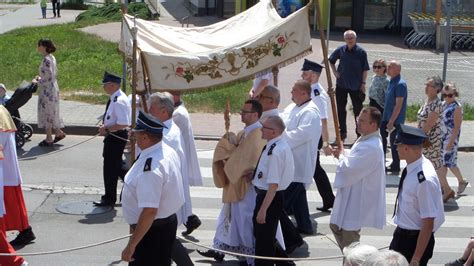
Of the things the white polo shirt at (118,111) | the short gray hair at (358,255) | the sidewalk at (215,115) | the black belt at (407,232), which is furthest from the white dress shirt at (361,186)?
the sidewalk at (215,115)

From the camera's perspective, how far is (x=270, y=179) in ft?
27.9

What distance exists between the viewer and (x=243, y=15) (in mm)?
10789

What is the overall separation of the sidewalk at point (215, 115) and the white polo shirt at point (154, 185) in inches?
360

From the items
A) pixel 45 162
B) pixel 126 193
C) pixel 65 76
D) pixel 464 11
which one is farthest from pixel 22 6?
pixel 126 193

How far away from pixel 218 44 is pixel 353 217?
2498 mm

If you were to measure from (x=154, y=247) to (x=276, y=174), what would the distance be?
5.52 ft

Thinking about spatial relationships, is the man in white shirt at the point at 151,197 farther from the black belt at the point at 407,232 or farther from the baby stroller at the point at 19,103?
the baby stroller at the point at 19,103

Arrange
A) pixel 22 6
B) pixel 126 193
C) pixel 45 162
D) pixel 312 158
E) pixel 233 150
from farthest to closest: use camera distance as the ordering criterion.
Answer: pixel 22 6, pixel 45 162, pixel 312 158, pixel 233 150, pixel 126 193

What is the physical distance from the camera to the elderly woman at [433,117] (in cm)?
1170

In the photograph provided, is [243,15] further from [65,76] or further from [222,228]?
[65,76]

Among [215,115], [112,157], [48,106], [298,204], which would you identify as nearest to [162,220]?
[298,204]

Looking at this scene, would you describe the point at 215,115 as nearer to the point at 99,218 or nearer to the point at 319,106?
the point at 319,106

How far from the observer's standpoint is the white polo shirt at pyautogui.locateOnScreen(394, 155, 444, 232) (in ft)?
23.8

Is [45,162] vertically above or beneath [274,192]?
beneath
